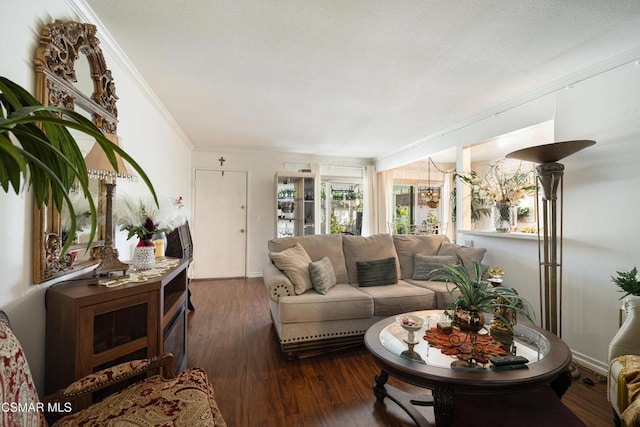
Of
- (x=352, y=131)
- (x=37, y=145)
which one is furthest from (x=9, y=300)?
(x=352, y=131)

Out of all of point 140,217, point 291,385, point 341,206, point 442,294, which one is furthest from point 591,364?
point 341,206

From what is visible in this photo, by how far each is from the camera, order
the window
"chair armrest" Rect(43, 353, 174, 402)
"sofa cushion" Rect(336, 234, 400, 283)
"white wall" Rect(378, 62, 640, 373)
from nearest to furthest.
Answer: "chair armrest" Rect(43, 353, 174, 402) → "white wall" Rect(378, 62, 640, 373) → "sofa cushion" Rect(336, 234, 400, 283) → the window

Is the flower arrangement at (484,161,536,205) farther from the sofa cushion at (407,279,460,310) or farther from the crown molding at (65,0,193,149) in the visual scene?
the crown molding at (65,0,193,149)

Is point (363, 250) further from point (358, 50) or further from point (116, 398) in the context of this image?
point (116, 398)

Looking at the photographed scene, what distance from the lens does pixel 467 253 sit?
10.1 ft

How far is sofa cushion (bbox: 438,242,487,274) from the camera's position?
2.99 meters

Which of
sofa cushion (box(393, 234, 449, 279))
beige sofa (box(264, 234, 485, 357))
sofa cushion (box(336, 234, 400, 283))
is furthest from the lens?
sofa cushion (box(393, 234, 449, 279))

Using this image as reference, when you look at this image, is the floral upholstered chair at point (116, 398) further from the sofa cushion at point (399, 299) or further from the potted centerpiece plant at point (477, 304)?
the sofa cushion at point (399, 299)

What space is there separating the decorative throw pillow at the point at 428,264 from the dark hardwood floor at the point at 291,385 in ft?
3.56

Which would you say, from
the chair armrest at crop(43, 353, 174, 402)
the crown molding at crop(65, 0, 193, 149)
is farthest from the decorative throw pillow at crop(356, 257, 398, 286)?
the crown molding at crop(65, 0, 193, 149)

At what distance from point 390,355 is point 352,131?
330cm

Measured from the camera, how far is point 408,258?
3.28 metres

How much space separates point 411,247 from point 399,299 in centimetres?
96

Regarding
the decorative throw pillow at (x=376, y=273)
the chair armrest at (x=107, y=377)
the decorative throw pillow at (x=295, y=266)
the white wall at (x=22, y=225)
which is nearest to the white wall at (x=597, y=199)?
the decorative throw pillow at (x=376, y=273)
